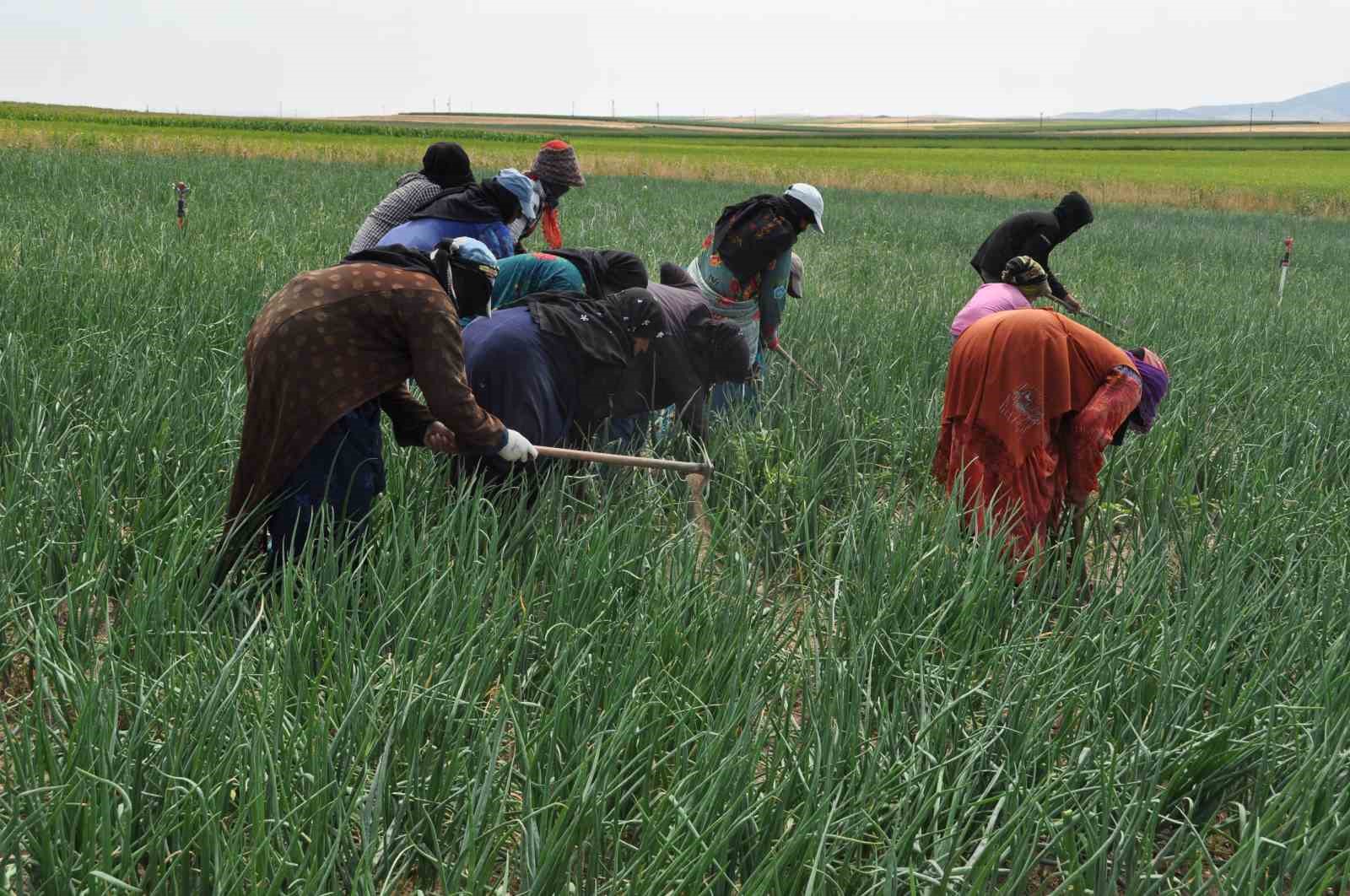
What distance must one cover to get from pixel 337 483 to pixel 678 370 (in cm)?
114

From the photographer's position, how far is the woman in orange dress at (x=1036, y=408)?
2.93 m

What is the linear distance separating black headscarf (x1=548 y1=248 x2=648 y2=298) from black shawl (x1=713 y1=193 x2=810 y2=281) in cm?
54

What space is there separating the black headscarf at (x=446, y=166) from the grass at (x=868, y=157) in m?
17.1

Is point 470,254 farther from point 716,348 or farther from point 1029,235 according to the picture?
point 1029,235

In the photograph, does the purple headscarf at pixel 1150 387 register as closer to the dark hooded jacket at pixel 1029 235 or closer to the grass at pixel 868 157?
the dark hooded jacket at pixel 1029 235

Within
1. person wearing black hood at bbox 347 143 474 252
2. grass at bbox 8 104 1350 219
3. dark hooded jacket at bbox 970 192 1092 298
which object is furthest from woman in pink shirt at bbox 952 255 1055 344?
grass at bbox 8 104 1350 219

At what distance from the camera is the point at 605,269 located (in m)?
3.52

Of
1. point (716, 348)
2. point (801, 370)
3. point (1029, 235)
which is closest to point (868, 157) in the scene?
point (1029, 235)

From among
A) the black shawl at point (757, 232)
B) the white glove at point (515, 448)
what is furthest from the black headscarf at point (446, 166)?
the white glove at point (515, 448)

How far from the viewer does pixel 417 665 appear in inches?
71.1

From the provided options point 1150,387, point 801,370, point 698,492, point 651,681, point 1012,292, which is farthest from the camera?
point 801,370

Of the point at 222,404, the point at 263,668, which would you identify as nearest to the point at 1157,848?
the point at 263,668

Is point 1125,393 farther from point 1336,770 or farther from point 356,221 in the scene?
Result: point 356,221

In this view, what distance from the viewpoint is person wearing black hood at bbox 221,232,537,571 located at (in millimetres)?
2281
